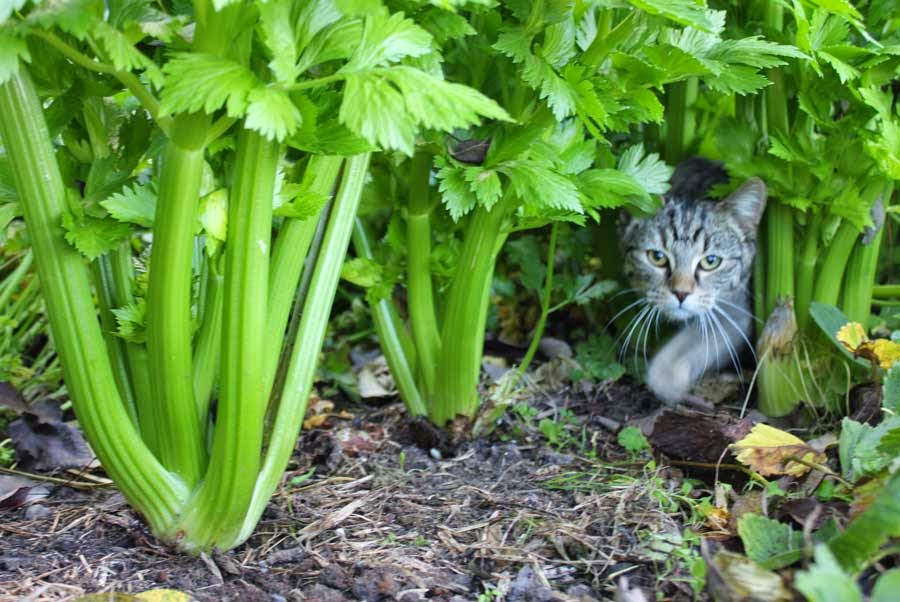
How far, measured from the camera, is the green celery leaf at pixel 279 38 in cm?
127

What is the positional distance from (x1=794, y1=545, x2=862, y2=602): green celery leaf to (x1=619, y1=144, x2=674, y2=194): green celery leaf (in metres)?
1.11

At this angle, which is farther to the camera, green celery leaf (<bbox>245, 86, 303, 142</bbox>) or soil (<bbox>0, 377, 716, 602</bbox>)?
soil (<bbox>0, 377, 716, 602</bbox>)

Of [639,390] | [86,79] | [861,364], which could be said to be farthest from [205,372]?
[861,364]

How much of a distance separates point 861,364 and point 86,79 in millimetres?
1901

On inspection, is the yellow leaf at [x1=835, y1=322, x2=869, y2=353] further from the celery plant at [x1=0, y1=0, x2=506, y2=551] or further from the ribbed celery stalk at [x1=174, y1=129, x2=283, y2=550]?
the ribbed celery stalk at [x1=174, y1=129, x2=283, y2=550]

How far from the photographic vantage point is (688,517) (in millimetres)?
1813

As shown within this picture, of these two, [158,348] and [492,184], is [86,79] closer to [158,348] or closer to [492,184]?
[158,348]

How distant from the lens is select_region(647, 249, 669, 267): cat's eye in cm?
266

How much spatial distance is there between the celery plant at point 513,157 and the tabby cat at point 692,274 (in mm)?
410

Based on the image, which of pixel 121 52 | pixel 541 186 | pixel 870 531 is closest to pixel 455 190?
pixel 541 186

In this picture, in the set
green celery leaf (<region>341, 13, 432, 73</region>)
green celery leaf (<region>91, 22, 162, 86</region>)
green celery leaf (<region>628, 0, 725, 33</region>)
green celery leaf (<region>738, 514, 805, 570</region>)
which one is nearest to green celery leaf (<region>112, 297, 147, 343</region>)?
green celery leaf (<region>91, 22, 162, 86</region>)

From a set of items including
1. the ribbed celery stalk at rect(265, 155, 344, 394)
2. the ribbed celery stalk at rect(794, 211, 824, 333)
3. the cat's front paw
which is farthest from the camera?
the cat's front paw

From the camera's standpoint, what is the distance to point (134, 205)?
1532mm

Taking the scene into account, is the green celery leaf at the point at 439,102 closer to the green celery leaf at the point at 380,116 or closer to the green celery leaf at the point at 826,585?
the green celery leaf at the point at 380,116
